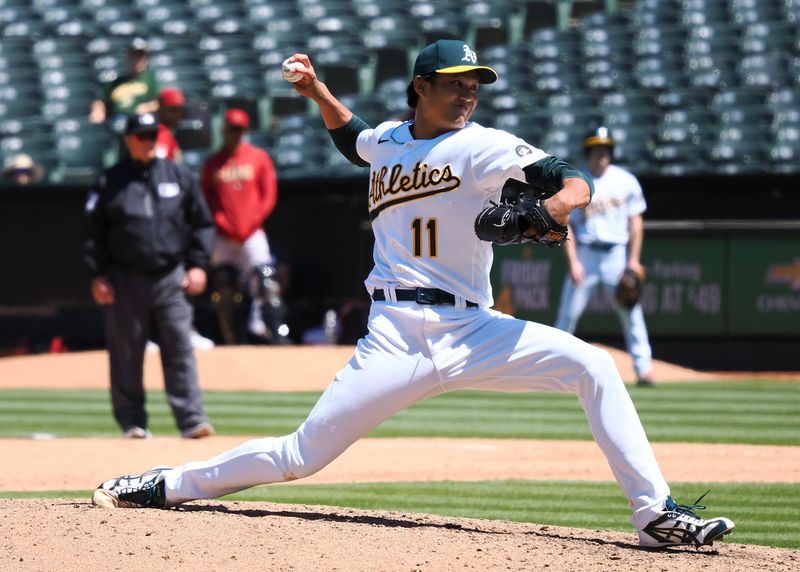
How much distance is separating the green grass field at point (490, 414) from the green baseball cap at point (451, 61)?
15.2 feet

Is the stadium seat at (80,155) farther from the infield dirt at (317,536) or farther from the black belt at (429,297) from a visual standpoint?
the black belt at (429,297)

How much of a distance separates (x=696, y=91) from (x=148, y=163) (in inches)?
345

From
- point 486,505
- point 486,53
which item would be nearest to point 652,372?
point 486,53

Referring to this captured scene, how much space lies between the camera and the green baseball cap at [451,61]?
15.8ft

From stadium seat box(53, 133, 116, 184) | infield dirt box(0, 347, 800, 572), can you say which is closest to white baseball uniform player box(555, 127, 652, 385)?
infield dirt box(0, 347, 800, 572)

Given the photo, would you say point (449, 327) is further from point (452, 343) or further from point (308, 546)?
point (308, 546)

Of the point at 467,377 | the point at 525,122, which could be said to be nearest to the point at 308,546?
the point at 467,377

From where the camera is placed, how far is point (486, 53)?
55.6ft

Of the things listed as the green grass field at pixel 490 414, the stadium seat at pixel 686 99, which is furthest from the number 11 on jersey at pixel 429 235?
the stadium seat at pixel 686 99

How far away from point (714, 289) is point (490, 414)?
3955 mm

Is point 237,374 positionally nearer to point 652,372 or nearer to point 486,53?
point 652,372

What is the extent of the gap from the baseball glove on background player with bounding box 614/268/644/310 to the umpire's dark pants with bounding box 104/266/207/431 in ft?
13.7

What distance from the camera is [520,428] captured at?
31.7 feet

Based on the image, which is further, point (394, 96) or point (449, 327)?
point (394, 96)
